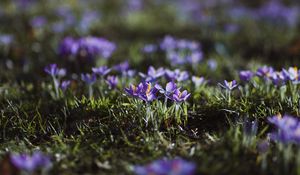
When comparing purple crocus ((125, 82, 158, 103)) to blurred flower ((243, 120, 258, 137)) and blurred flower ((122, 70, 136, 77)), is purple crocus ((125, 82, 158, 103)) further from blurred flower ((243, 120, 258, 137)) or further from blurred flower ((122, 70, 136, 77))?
blurred flower ((122, 70, 136, 77))

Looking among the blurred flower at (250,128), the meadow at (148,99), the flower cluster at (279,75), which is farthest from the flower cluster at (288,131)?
the flower cluster at (279,75)

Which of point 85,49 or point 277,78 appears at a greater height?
point 277,78

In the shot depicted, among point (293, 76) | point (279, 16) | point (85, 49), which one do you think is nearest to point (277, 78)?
point (293, 76)

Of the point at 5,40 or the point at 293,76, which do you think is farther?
the point at 5,40

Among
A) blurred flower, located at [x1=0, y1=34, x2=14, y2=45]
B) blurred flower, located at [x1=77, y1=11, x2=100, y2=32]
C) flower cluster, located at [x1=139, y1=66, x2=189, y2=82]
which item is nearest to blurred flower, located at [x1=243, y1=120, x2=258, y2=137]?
flower cluster, located at [x1=139, y1=66, x2=189, y2=82]

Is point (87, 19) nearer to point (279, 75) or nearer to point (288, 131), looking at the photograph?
point (279, 75)

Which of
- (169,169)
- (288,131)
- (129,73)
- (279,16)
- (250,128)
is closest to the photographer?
(169,169)

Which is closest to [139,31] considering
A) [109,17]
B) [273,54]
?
[109,17]
